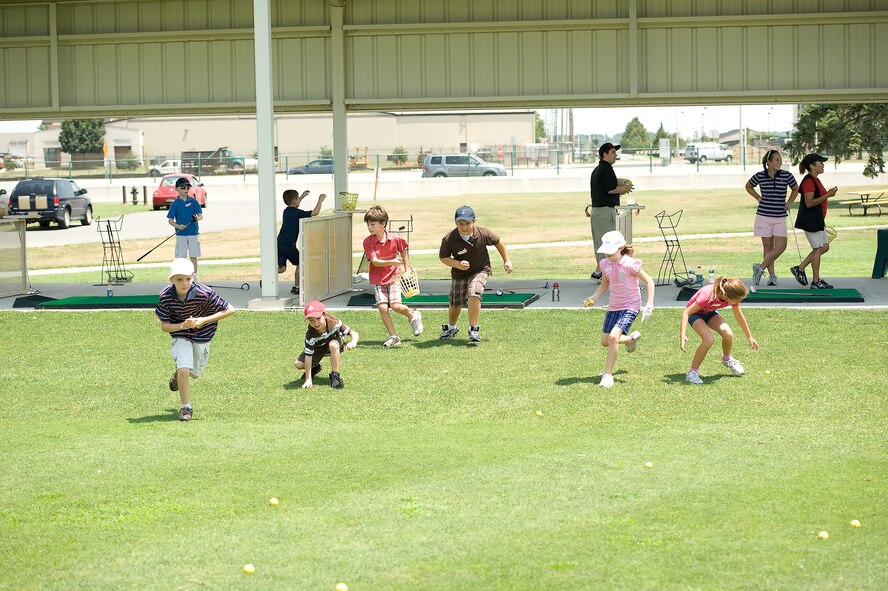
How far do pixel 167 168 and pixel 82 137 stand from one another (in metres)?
24.7

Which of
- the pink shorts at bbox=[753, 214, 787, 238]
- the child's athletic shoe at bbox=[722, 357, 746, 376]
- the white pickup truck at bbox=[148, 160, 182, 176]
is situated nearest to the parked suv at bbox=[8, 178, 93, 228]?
the white pickup truck at bbox=[148, 160, 182, 176]

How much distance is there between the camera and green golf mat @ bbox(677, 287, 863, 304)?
16.3 meters

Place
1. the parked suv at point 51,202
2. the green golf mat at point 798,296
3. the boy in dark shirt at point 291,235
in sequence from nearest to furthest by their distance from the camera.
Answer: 1. the green golf mat at point 798,296
2. the boy in dark shirt at point 291,235
3. the parked suv at point 51,202

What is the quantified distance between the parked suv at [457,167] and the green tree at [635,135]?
172 ft

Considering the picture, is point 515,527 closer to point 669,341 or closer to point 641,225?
point 669,341

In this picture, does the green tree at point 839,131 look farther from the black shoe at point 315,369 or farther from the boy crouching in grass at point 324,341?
the boy crouching in grass at point 324,341

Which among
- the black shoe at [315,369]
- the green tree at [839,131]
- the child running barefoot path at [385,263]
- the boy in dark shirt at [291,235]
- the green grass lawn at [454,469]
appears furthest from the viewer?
the green tree at [839,131]

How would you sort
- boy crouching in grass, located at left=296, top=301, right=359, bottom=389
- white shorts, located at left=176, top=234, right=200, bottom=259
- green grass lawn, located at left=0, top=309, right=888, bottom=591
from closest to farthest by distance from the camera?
green grass lawn, located at left=0, top=309, right=888, bottom=591, boy crouching in grass, located at left=296, top=301, right=359, bottom=389, white shorts, located at left=176, top=234, right=200, bottom=259

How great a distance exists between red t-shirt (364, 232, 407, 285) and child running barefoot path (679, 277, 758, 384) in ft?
11.7

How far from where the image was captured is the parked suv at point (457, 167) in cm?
5953

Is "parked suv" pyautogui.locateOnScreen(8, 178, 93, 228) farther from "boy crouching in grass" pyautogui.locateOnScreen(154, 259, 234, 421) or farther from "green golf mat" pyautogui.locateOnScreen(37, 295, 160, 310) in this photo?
"boy crouching in grass" pyautogui.locateOnScreen(154, 259, 234, 421)

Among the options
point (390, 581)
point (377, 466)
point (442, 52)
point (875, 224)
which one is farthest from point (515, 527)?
point (875, 224)

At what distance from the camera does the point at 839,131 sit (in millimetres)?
39938

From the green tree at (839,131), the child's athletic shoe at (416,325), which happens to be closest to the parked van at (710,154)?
the green tree at (839,131)
